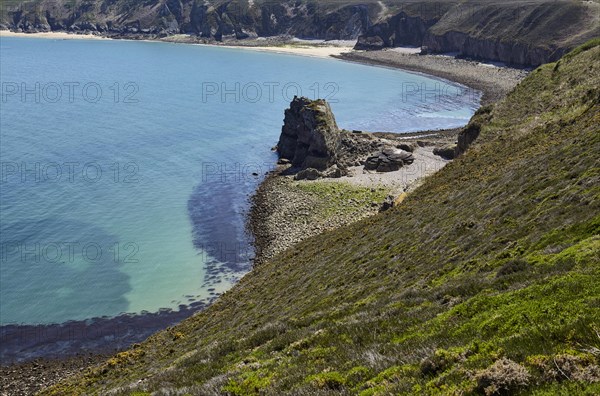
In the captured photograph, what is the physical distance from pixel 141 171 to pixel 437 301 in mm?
74612

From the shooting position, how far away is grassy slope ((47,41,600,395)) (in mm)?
11312

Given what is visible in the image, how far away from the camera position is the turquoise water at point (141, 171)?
165ft

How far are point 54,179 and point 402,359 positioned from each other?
77.2m

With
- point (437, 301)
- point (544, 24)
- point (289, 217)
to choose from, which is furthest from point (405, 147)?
Result: point (544, 24)

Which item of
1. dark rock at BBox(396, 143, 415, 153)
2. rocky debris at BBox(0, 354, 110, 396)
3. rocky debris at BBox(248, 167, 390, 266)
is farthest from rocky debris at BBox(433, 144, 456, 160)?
rocky debris at BBox(0, 354, 110, 396)

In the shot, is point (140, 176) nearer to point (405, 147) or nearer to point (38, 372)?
point (405, 147)

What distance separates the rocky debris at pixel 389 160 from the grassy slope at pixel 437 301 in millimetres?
32423

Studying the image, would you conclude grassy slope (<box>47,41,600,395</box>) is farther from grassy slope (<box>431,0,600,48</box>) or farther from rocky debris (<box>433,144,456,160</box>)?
grassy slope (<box>431,0,600,48</box>)

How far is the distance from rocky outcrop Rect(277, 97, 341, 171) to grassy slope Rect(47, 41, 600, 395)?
36950 mm

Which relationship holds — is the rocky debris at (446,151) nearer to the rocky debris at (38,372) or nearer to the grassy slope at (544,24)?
the rocky debris at (38,372)

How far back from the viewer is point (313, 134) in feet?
267

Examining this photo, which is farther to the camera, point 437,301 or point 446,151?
point 446,151

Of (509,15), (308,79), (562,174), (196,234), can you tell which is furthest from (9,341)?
(509,15)

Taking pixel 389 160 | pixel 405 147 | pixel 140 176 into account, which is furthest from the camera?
pixel 405 147
